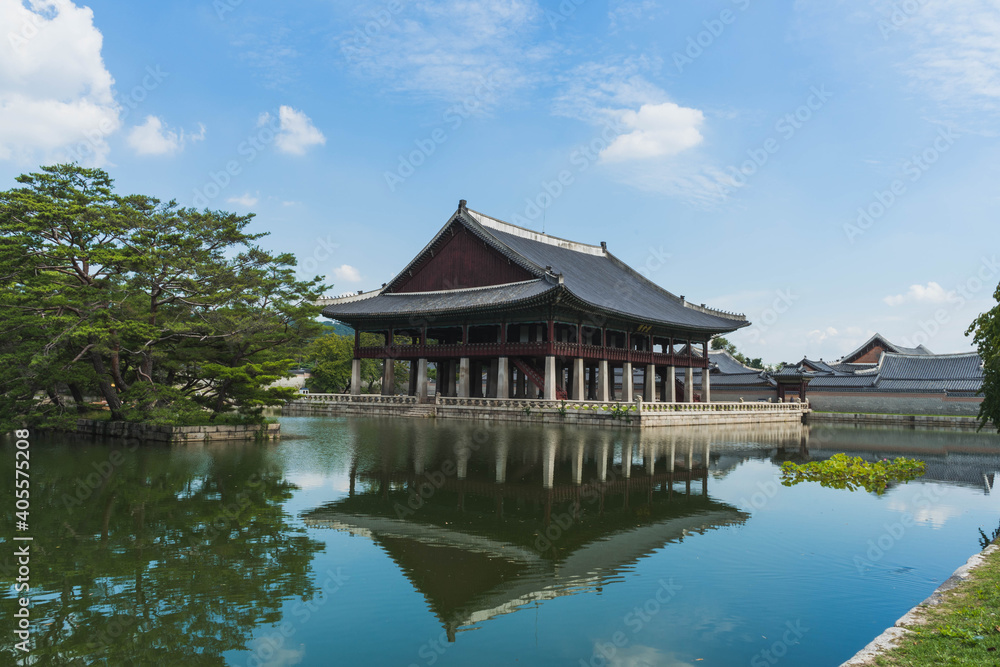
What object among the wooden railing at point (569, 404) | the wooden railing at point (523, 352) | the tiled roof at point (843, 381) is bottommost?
the wooden railing at point (569, 404)

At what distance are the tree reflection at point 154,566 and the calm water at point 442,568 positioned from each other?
0.12 ft

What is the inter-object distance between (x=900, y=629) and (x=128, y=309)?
26493mm

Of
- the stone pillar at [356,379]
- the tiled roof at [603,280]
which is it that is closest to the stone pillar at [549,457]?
the tiled roof at [603,280]

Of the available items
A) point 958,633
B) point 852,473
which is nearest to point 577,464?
point 852,473

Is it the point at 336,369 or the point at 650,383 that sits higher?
the point at 336,369

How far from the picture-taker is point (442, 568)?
9297 mm

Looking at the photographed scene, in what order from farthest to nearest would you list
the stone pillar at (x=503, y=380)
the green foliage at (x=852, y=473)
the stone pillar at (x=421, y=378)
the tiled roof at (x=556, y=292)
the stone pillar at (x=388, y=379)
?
the stone pillar at (x=388, y=379)
the stone pillar at (x=421, y=378)
the tiled roof at (x=556, y=292)
the stone pillar at (x=503, y=380)
the green foliage at (x=852, y=473)

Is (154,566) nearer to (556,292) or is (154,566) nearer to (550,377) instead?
(556,292)

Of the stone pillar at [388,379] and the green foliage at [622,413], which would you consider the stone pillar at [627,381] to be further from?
the stone pillar at [388,379]

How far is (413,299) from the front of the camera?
52812 millimetres

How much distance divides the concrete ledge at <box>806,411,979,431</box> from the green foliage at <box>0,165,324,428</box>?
4239 centimetres

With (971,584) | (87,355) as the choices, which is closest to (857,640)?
(971,584)

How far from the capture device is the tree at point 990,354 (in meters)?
14.5

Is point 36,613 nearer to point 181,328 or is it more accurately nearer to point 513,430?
point 181,328
